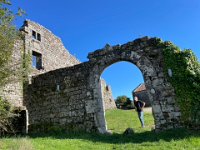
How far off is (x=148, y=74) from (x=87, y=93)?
3.08 m

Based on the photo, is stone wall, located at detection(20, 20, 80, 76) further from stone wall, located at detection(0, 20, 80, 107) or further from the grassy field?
the grassy field

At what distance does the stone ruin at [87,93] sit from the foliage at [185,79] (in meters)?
0.30

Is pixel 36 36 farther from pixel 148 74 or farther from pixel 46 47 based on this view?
pixel 148 74

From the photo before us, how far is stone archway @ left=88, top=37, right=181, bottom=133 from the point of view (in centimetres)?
991

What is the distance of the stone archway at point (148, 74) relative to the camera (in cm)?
991

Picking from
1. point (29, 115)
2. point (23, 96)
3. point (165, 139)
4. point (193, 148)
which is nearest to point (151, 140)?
point (165, 139)

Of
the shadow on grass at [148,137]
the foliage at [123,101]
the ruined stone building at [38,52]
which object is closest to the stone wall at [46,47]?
the ruined stone building at [38,52]

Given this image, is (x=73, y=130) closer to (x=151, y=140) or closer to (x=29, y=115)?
(x=29, y=115)

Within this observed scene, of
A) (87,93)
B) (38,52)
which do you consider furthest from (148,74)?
(38,52)

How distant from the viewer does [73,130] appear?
11781 millimetres

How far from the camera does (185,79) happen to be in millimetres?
9641

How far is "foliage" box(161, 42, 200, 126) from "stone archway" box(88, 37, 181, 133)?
0.96 ft

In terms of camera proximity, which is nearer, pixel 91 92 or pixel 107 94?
pixel 91 92

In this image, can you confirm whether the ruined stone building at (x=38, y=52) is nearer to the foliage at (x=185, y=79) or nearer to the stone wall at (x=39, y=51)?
the stone wall at (x=39, y=51)
